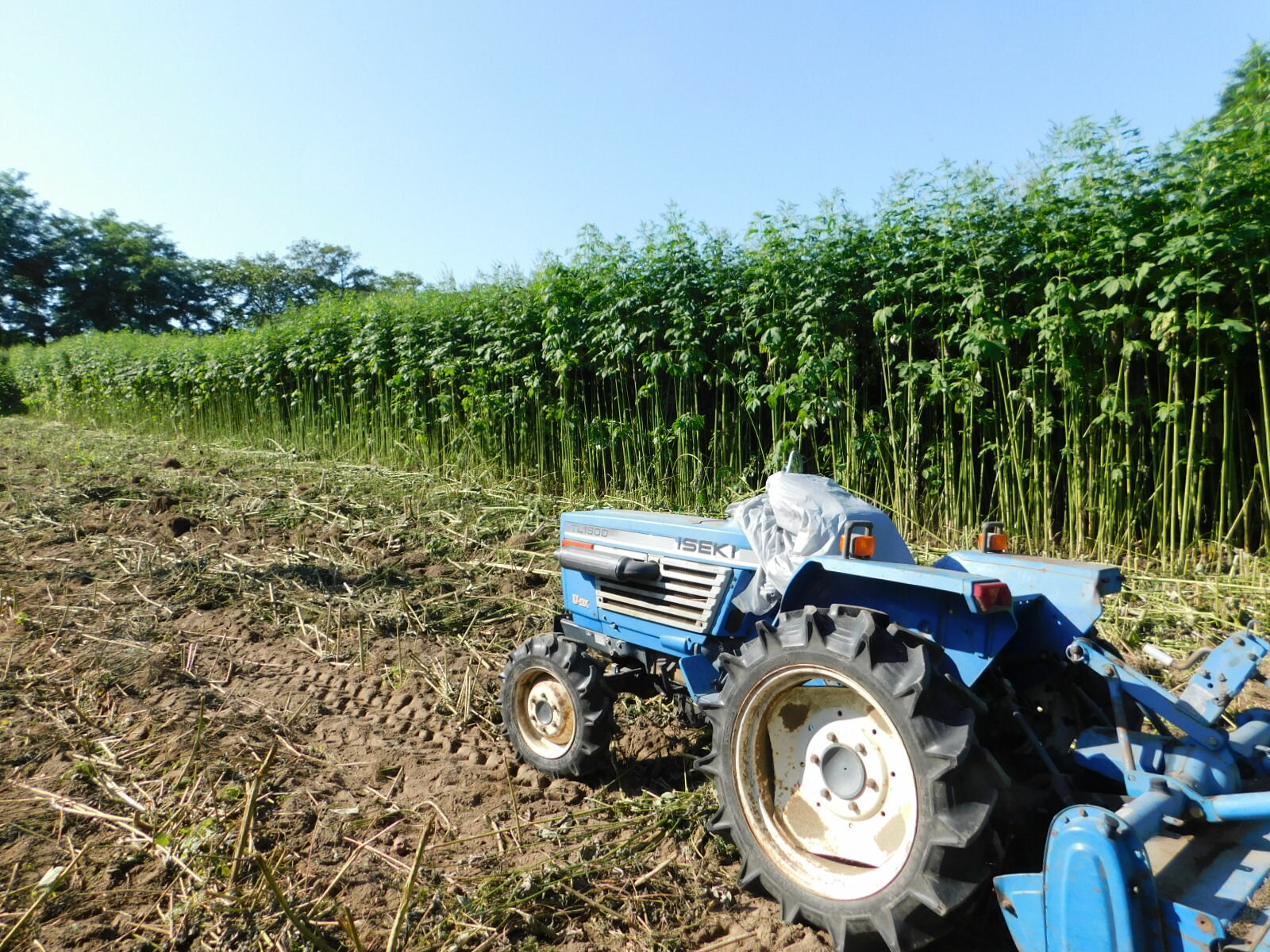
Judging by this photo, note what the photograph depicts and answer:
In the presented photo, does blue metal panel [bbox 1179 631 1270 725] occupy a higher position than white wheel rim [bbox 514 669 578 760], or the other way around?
blue metal panel [bbox 1179 631 1270 725]

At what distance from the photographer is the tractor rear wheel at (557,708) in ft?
11.0

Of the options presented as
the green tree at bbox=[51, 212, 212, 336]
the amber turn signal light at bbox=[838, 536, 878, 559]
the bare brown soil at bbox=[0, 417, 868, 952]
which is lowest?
the bare brown soil at bbox=[0, 417, 868, 952]

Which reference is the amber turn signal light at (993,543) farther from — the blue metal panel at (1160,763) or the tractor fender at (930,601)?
the blue metal panel at (1160,763)

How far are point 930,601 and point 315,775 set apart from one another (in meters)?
2.65

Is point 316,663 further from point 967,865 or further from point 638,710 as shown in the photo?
point 967,865

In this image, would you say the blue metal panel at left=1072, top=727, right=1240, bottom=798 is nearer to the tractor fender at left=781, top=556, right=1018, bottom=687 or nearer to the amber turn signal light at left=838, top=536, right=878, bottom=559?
the tractor fender at left=781, top=556, right=1018, bottom=687

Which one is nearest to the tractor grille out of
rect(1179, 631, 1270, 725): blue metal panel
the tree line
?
rect(1179, 631, 1270, 725): blue metal panel

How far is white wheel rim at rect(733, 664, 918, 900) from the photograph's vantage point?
2.28 meters

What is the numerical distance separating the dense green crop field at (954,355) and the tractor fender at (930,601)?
12.6ft

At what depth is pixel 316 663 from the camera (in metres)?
4.84

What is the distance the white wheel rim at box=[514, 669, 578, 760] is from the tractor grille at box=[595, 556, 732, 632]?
43 cm

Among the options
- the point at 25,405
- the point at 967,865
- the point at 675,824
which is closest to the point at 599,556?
the point at 675,824

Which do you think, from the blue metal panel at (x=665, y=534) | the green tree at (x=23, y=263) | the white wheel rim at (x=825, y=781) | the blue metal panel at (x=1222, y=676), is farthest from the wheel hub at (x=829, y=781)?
the green tree at (x=23, y=263)

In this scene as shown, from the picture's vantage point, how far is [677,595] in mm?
3320
